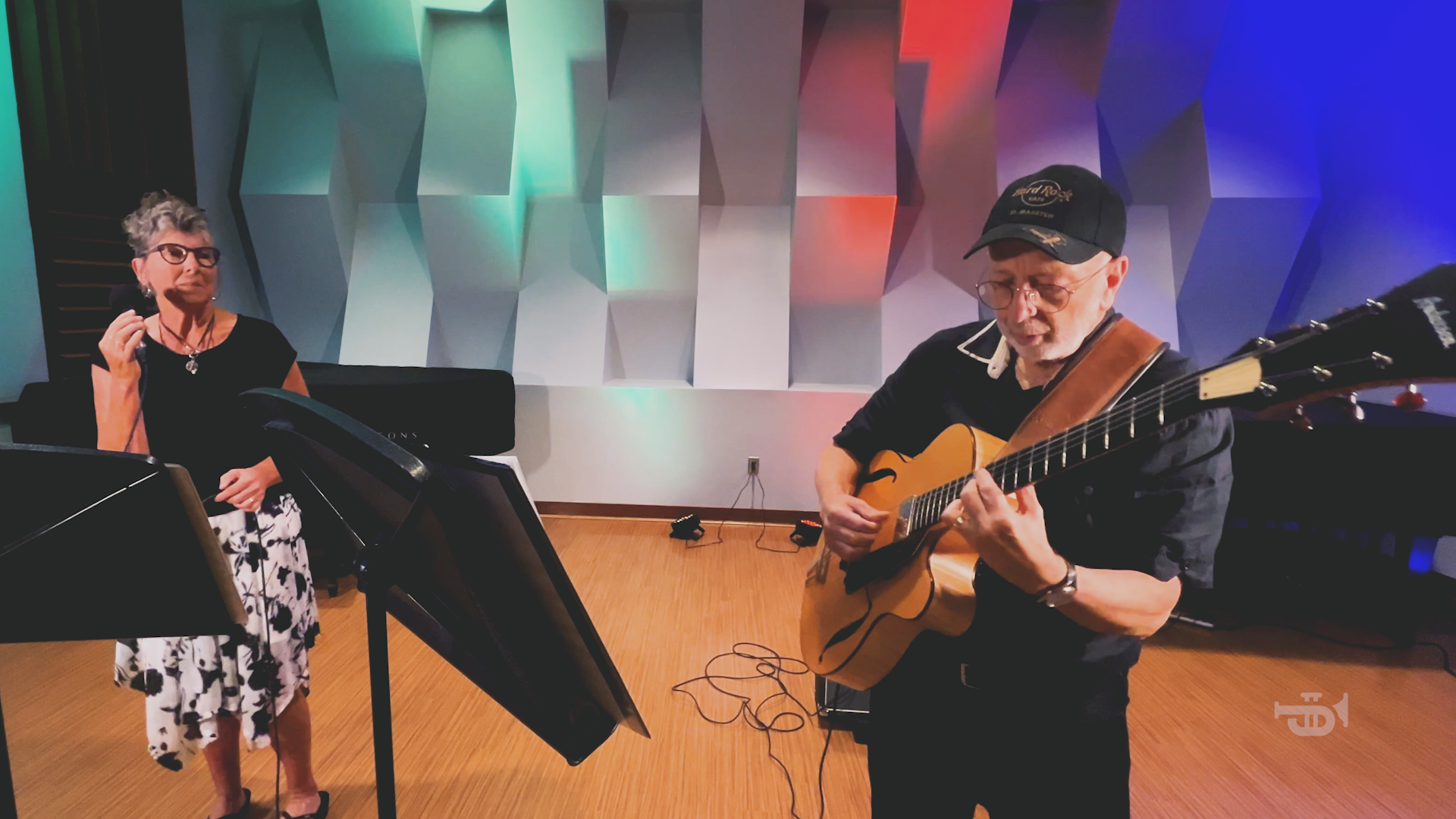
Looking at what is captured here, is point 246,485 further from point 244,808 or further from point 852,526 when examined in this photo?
point 852,526

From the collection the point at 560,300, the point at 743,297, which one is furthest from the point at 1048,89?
the point at 560,300

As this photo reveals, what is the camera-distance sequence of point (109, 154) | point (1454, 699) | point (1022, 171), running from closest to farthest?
point (1454, 699)
point (109, 154)
point (1022, 171)

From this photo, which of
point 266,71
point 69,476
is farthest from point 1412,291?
point 266,71

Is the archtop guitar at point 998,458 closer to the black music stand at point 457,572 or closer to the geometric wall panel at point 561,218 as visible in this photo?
the black music stand at point 457,572

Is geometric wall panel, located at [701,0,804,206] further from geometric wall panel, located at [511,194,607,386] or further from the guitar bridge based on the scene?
the guitar bridge

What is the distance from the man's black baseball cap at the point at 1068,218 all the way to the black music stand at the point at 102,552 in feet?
4.35

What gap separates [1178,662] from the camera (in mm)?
2801

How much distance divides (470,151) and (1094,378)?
400cm

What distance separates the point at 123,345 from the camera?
5.06 ft

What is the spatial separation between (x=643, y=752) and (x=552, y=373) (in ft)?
8.53

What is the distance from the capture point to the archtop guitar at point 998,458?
0.75m

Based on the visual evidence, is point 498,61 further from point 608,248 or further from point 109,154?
point 109,154

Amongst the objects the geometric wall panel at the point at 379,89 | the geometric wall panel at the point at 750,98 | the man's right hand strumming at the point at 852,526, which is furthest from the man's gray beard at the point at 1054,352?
the geometric wall panel at the point at 379,89

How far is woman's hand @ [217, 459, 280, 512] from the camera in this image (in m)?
1.59
